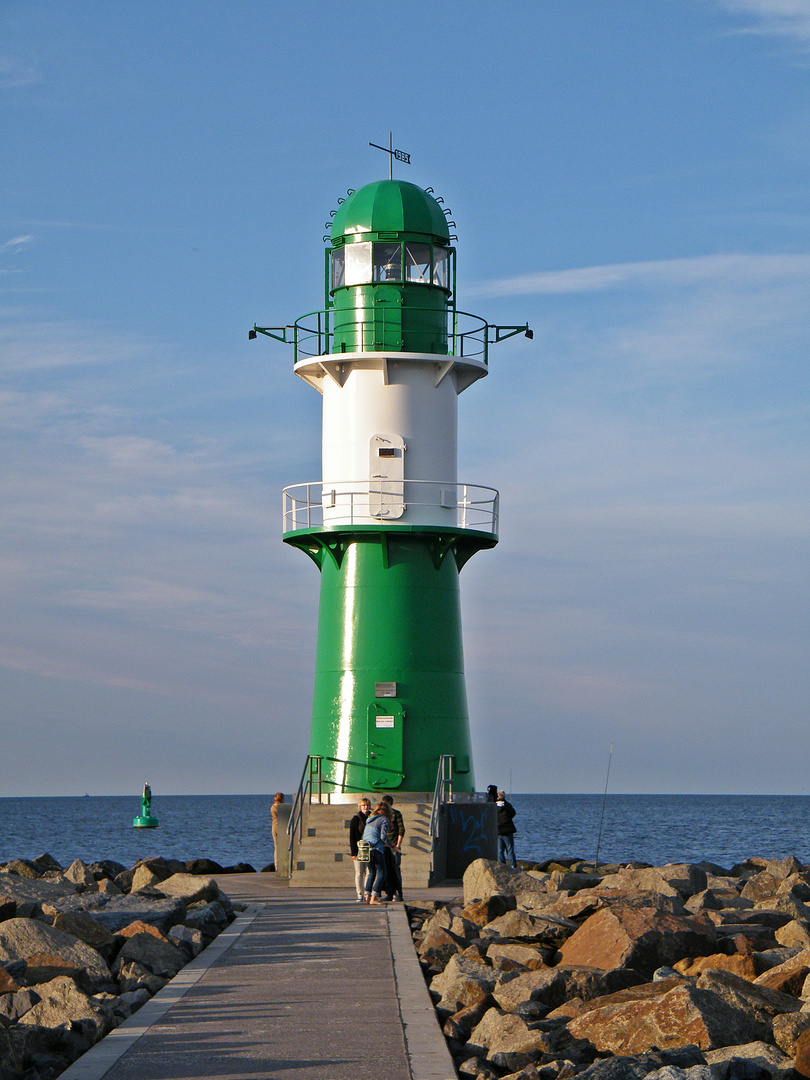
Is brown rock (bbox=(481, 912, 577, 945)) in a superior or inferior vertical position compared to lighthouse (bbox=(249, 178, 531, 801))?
inferior

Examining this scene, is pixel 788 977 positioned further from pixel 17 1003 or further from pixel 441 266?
pixel 441 266

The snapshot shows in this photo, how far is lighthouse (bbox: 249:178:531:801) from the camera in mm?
23203

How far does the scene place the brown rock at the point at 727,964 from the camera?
1273 cm

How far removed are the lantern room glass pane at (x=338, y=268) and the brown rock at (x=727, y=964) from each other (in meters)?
14.5

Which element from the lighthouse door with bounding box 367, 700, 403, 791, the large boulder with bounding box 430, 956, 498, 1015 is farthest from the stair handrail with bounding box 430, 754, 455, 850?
the large boulder with bounding box 430, 956, 498, 1015

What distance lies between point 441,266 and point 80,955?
14824mm

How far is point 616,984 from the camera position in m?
12.2

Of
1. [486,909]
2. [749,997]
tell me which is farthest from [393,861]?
[749,997]

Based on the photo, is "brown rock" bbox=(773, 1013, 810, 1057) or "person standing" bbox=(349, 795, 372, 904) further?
"person standing" bbox=(349, 795, 372, 904)

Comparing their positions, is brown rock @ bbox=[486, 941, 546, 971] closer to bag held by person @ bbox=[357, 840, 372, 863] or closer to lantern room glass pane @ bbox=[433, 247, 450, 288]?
bag held by person @ bbox=[357, 840, 372, 863]

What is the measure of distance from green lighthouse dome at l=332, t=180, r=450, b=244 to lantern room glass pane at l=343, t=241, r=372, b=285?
0.25m

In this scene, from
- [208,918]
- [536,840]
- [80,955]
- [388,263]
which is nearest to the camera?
[80,955]

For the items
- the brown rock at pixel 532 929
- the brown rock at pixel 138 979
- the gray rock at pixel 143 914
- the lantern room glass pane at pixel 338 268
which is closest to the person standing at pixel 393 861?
the gray rock at pixel 143 914

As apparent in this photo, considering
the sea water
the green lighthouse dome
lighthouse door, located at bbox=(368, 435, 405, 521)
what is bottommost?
the sea water
